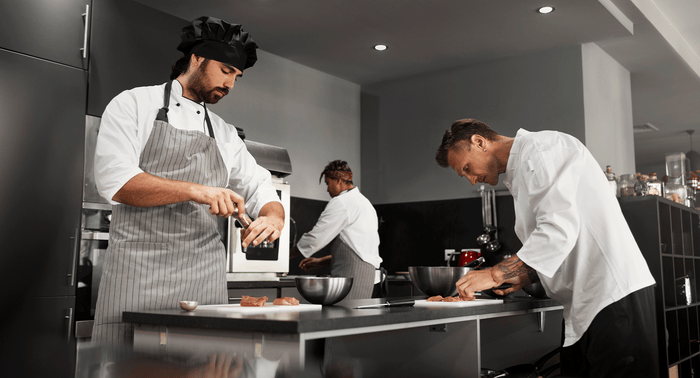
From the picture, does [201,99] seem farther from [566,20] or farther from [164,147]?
[566,20]

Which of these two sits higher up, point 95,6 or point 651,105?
point 651,105

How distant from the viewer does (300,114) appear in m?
5.14

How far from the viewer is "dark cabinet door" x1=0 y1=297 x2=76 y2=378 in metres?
2.61

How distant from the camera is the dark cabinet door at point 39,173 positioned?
2629 mm

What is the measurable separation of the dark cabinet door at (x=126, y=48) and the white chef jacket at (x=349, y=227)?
1.41m

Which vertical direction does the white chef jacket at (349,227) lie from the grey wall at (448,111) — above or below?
below

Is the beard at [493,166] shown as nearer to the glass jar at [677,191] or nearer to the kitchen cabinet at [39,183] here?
the kitchen cabinet at [39,183]

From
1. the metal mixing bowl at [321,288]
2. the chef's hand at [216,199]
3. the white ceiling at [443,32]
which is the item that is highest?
the white ceiling at [443,32]

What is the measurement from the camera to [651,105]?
6.49 m

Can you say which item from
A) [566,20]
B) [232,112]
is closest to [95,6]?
[232,112]

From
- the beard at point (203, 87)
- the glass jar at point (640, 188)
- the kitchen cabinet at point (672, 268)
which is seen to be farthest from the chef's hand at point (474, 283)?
the glass jar at point (640, 188)

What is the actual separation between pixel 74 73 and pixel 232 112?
166 cm

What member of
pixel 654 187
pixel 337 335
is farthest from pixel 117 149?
pixel 654 187

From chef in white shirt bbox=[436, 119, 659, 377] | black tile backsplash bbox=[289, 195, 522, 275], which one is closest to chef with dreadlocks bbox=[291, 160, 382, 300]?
black tile backsplash bbox=[289, 195, 522, 275]
